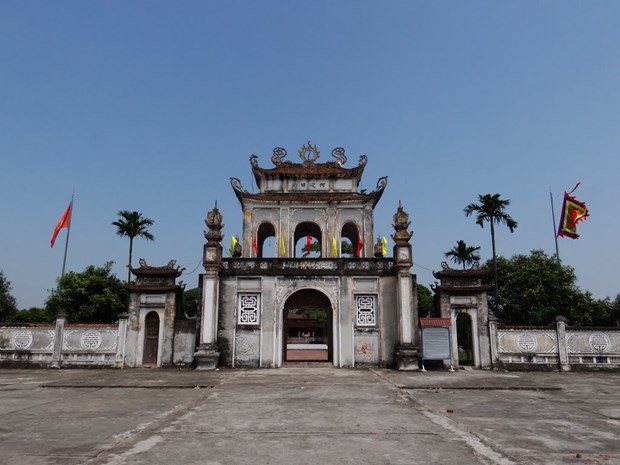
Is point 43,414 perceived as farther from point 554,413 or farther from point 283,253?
point 283,253

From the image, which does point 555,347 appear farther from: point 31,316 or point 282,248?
point 31,316

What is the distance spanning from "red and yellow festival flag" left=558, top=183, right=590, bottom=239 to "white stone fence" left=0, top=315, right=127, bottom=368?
2283 cm

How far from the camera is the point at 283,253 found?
22.7 metres

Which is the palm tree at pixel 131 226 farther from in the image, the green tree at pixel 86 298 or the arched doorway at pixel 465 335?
the arched doorway at pixel 465 335

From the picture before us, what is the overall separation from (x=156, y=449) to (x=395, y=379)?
10.1m

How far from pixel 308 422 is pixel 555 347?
50.5 ft

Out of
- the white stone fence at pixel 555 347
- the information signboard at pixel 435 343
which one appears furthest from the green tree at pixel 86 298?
the white stone fence at pixel 555 347

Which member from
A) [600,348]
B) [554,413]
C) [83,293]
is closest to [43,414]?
[554,413]

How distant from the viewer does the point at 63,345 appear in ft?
62.6

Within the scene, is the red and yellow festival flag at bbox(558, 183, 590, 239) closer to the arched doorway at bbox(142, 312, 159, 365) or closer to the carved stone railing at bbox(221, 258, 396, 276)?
the carved stone railing at bbox(221, 258, 396, 276)

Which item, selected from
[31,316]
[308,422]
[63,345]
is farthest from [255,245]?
[31,316]

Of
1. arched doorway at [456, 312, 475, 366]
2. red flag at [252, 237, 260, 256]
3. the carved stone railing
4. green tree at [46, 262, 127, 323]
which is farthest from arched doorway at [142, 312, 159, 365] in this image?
arched doorway at [456, 312, 475, 366]

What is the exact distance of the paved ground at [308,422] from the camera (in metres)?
5.68

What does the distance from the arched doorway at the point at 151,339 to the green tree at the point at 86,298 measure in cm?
1031
